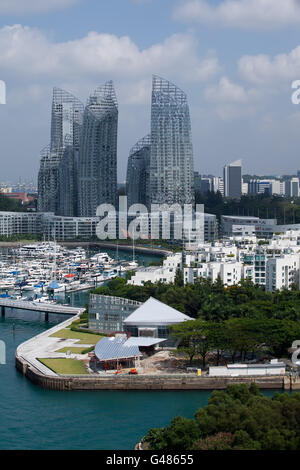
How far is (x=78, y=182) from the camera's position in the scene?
25.6 m

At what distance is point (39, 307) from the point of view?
37.3 ft

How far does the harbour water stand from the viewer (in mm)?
5988

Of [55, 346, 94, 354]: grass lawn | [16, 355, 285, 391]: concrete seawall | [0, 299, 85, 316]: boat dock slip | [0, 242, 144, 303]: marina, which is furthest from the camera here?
[0, 242, 144, 303]: marina

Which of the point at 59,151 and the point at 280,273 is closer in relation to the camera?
the point at 280,273

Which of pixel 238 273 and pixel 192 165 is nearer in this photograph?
pixel 238 273

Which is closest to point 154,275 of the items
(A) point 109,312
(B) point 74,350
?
(A) point 109,312

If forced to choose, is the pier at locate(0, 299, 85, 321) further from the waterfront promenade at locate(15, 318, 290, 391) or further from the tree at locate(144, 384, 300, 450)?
the tree at locate(144, 384, 300, 450)

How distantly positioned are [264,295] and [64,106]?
18.3 meters
